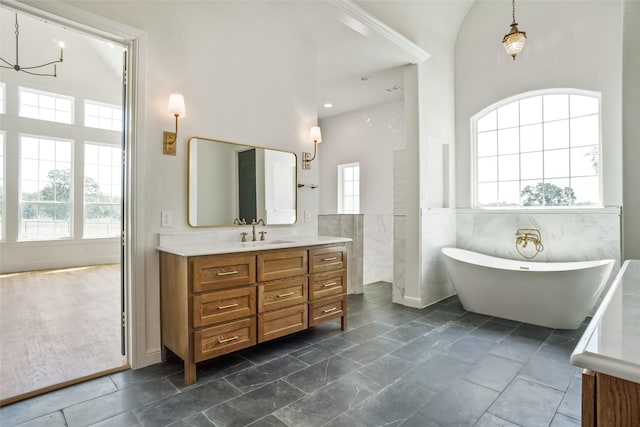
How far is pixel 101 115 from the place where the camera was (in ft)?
24.1

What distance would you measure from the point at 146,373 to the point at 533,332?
3.37 m

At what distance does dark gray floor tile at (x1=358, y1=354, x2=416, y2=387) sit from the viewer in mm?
2326

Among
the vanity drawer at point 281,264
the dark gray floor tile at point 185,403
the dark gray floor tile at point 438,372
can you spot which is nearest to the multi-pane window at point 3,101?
the vanity drawer at point 281,264

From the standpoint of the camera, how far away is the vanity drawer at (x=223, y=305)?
2285 millimetres

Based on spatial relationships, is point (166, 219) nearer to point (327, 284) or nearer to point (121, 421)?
point (121, 421)

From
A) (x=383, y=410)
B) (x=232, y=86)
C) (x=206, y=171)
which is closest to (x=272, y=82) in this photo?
(x=232, y=86)

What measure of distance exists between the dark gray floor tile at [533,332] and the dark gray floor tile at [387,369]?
135cm

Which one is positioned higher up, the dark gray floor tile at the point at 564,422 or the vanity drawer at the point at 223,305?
the vanity drawer at the point at 223,305

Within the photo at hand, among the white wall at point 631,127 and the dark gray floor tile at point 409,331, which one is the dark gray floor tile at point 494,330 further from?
the white wall at point 631,127

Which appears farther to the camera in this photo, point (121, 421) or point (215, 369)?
point (215, 369)

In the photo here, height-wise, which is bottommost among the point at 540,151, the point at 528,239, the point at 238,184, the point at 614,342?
the point at 528,239

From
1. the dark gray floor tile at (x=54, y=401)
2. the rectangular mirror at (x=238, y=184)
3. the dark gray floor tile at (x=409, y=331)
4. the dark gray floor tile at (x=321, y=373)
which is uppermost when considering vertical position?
the rectangular mirror at (x=238, y=184)

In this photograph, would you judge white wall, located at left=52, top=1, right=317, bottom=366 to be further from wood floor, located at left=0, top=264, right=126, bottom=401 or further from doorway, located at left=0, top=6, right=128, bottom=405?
doorway, located at left=0, top=6, right=128, bottom=405

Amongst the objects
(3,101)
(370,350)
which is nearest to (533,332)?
(370,350)
